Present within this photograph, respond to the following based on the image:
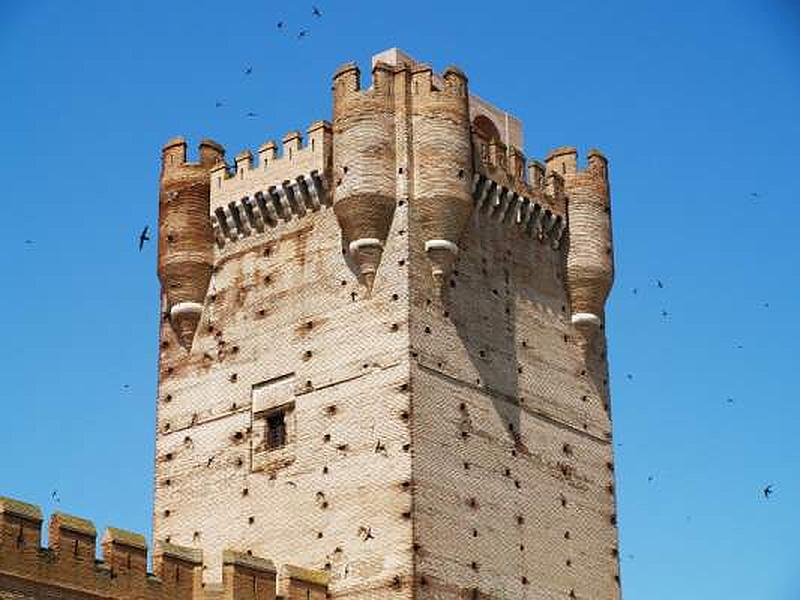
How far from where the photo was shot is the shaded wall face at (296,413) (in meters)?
30.8

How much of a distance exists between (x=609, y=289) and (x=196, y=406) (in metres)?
8.81

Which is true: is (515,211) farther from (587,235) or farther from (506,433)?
(506,433)

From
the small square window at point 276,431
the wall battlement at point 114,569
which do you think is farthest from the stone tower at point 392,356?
the wall battlement at point 114,569

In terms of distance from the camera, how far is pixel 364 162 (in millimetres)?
32688

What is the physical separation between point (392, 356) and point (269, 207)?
4901 mm

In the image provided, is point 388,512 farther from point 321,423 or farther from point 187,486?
point 187,486

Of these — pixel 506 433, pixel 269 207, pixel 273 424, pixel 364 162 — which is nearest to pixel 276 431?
pixel 273 424

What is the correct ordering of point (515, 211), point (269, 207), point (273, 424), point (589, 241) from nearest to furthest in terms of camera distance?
1. point (273, 424)
2. point (269, 207)
3. point (515, 211)
4. point (589, 241)

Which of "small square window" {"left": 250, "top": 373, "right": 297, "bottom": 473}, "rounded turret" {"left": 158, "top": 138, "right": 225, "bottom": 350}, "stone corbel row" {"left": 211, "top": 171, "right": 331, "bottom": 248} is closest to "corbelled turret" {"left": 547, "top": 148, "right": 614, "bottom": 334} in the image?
"stone corbel row" {"left": 211, "top": 171, "right": 331, "bottom": 248}

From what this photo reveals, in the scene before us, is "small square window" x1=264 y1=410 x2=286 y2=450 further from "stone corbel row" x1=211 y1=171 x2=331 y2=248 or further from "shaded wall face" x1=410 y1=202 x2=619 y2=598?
"stone corbel row" x1=211 y1=171 x2=331 y2=248

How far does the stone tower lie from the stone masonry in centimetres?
4

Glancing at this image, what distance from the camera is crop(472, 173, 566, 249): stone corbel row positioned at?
34.2 meters

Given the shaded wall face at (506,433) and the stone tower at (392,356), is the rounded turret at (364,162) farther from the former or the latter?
the shaded wall face at (506,433)

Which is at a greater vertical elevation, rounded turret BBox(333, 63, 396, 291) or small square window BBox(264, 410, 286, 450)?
rounded turret BBox(333, 63, 396, 291)
